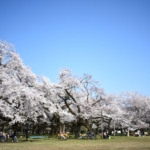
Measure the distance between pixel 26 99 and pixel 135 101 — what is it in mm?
38800

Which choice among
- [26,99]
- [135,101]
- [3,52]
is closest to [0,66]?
[3,52]

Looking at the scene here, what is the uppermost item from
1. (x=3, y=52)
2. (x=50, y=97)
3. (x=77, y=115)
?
(x=3, y=52)

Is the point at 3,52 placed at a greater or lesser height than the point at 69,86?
greater

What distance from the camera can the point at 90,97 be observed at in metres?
42.9

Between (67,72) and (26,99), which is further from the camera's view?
(67,72)

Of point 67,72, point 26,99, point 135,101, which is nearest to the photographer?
point 26,99

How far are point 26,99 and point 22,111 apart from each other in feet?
6.57

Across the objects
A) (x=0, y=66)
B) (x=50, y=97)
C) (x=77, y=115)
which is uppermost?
(x=0, y=66)

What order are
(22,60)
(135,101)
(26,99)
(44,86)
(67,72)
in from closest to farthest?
(26,99) → (22,60) → (44,86) → (67,72) → (135,101)

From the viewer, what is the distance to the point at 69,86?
1497 inches

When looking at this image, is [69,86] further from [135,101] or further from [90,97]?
[135,101]

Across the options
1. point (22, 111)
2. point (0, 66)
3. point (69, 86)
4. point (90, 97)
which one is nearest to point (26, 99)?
point (22, 111)

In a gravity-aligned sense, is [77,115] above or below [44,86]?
below

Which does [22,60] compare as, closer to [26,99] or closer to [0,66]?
[0,66]
